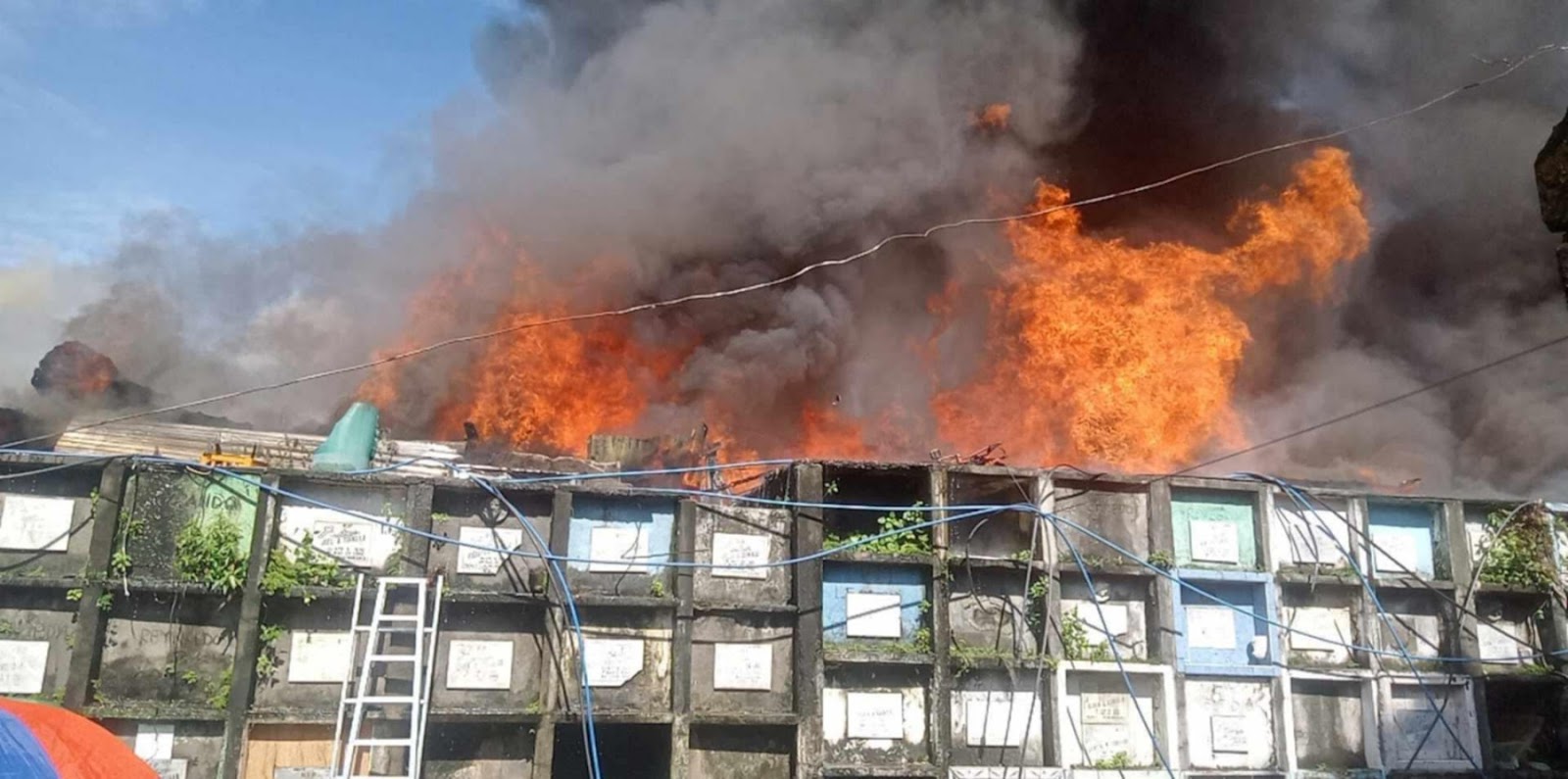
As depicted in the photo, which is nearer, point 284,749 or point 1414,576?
point 284,749

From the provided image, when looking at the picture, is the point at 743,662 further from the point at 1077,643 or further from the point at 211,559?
the point at 211,559

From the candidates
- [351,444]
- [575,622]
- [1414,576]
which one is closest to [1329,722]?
[1414,576]

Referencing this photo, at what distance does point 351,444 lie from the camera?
11.6 meters

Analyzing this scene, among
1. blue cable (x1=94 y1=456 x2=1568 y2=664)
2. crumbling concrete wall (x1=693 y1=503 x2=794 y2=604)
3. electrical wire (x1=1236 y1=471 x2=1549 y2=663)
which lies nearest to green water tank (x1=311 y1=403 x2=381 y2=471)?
blue cable (x1=94 y1=456 x2=1568 y2=664)

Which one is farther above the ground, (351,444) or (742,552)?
(351,444)

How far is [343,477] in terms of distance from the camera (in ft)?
36.0

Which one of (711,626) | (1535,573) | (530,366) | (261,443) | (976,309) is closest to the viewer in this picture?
(711,626)

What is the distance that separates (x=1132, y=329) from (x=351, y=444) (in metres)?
18.5

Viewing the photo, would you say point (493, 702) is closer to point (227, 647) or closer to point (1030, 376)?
point (227, 647)

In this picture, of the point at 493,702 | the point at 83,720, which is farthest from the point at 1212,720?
the point at 83,720

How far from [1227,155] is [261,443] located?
24191 mm

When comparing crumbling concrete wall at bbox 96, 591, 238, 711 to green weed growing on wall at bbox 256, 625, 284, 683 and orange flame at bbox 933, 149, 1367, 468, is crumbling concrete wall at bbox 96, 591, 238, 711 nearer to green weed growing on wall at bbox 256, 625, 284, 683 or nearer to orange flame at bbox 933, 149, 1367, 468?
green weed growing on wall at bbox 256, 625, 284, 683

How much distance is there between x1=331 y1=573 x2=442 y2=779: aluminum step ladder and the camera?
10.0 meters

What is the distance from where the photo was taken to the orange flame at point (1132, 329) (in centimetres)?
2398
